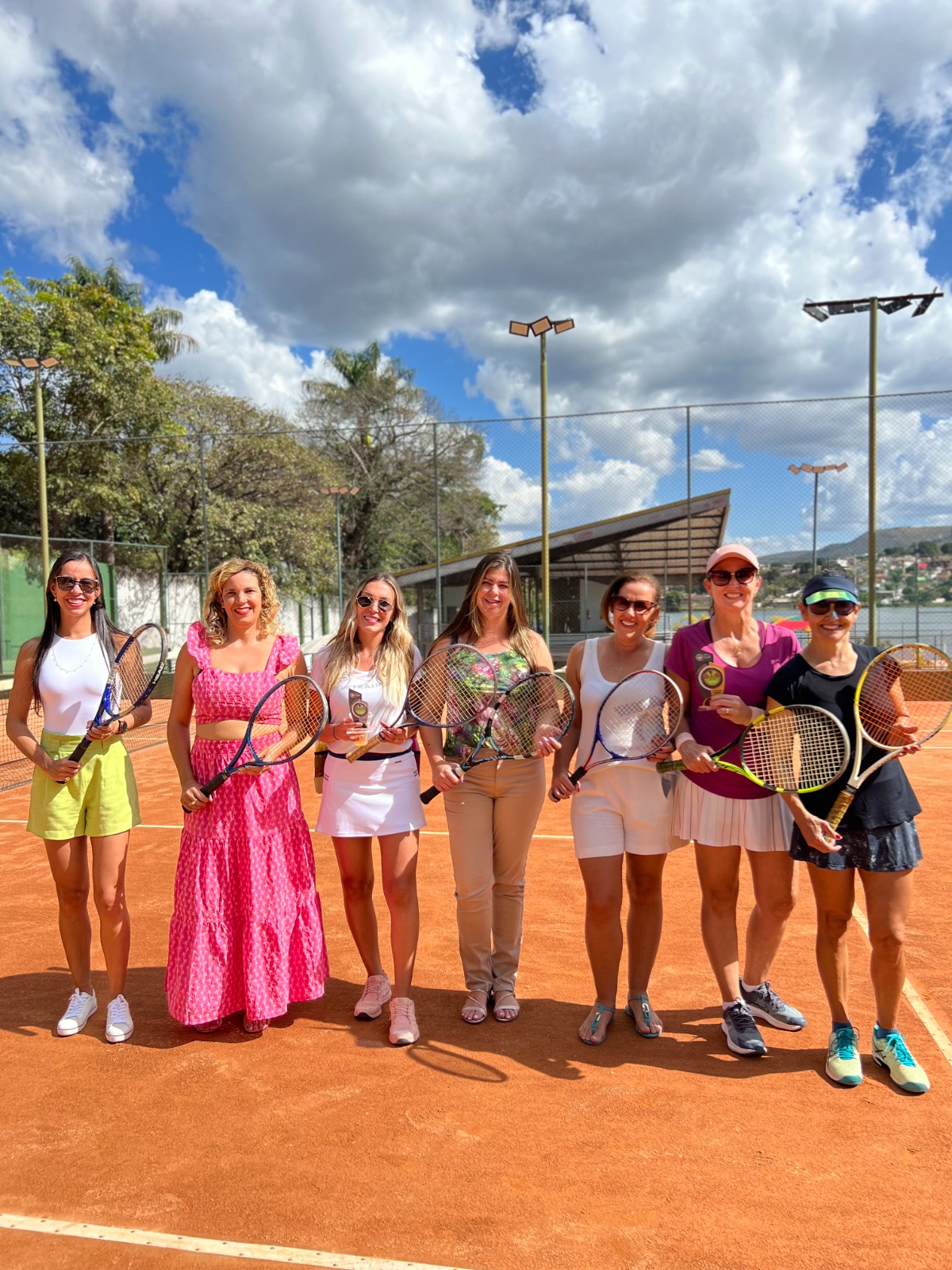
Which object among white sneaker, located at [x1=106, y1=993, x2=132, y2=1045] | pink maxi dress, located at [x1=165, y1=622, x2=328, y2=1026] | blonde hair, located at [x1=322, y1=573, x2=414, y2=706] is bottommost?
white sneaker, located at [x1=106, y1=993, x2=132, y2=1045]

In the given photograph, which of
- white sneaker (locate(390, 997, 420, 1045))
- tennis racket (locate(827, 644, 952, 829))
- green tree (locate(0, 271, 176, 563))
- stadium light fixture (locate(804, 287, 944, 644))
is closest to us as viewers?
tennis racket (locate(827, 644, 952, 829))

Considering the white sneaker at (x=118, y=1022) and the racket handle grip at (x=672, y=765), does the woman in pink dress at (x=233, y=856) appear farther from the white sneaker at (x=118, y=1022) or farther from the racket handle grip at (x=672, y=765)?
the racket handle grip at (x=672, y=765)

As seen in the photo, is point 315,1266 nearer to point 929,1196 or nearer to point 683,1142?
point 683,1142

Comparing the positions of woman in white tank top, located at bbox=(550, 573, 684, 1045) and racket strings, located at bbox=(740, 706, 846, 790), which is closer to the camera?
racket strings, located at bbox=(740, 706, 846, 790)

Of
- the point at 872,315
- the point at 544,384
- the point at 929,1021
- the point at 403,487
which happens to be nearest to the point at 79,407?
the point at 403,487

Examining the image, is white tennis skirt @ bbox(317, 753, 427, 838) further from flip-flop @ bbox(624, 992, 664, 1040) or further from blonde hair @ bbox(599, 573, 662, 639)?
flip-flop @ bbox(624, 992, 664, 1040)

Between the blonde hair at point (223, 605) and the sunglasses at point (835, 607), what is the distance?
2085 millimetres

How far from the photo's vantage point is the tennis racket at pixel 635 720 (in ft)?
10.7

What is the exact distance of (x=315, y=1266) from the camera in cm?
218

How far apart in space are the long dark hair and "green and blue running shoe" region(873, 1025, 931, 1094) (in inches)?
132

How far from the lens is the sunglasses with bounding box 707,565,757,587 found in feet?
10.5

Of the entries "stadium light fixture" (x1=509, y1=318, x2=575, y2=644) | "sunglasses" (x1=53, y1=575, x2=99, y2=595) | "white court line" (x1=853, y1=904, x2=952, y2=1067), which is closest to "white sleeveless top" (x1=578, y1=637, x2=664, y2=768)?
"white court line" (x1=853, y1=904, x2=952, y2=1067)

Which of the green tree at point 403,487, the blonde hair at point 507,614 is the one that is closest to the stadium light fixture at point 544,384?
the green tree at point 403,487

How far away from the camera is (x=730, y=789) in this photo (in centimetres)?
319
